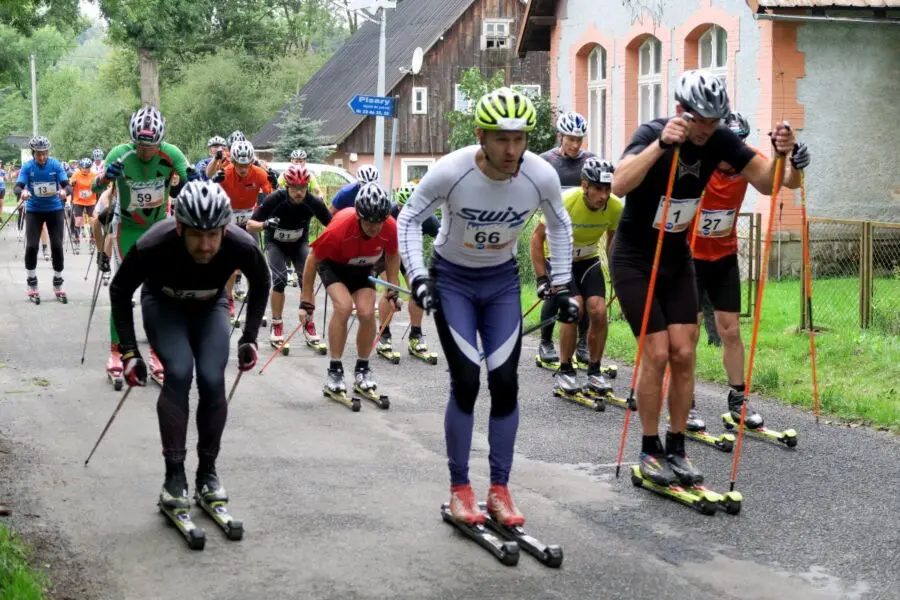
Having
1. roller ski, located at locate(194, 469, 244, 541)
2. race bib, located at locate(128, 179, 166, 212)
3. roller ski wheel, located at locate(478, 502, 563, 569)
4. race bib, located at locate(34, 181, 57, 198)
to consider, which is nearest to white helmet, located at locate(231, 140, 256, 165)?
race bib, located at locate(34, 181, 57, 198)

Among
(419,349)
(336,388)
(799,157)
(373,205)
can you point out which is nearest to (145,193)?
(373,205)

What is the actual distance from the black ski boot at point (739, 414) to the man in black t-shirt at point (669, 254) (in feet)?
5.47

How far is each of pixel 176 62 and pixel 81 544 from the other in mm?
72699

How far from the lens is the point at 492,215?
675 cm

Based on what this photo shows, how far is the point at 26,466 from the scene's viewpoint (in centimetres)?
838

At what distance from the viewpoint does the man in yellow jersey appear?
34.8 feet

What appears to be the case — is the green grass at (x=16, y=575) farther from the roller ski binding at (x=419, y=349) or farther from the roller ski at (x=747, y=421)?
the roller ski binding at (x=419, y=349)

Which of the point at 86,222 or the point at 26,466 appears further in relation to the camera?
the point at 86,222

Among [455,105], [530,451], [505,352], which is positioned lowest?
[530,451]

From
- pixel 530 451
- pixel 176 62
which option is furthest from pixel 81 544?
pixel 176 62

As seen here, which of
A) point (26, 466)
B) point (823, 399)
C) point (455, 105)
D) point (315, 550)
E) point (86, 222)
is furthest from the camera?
point (455, 105)

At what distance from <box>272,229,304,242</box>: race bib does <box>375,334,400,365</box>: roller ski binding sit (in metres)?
1.48

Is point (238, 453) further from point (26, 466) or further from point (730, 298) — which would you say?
point (730, 298)

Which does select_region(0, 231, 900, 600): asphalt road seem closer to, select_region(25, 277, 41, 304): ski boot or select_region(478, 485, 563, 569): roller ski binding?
select_region(478, 485, 563, 569): roller ski binding
